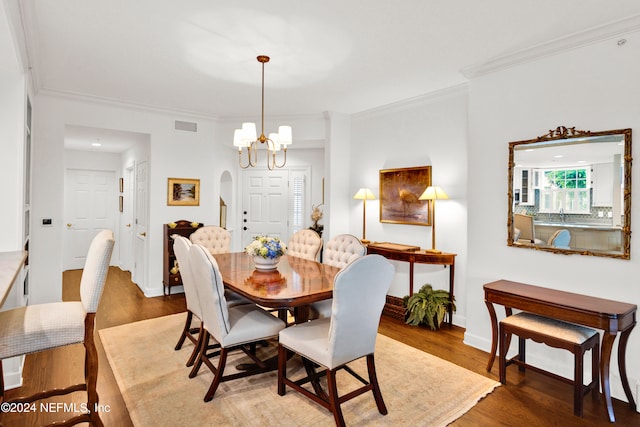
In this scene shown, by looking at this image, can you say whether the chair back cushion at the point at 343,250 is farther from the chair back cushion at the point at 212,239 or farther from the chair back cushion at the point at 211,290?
the chair back cushion at the point at 212,239

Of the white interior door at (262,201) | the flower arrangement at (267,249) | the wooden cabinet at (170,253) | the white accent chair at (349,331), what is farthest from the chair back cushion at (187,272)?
the white interior door at (262,201)

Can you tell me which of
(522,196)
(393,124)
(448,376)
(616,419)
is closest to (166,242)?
(393,124)

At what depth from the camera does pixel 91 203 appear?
24.2 ft

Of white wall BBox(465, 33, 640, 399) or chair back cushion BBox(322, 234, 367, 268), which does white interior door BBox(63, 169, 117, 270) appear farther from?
white wall BBox(465, 33, 640, 399)

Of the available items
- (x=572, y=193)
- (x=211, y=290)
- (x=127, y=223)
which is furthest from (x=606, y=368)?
(x=127, y=223)

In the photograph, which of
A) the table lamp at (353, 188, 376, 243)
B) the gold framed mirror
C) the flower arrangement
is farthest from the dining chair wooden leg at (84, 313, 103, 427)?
the table lamp at (353, 188, 376, 243)

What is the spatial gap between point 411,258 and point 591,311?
1884 millimetres

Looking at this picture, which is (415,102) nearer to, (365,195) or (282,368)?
(365,195)

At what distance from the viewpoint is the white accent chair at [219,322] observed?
94.0 inches

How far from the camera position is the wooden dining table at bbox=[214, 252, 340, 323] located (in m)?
2.31

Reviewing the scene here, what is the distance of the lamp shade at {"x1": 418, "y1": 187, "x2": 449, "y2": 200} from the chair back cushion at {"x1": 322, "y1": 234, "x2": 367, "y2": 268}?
111 cm

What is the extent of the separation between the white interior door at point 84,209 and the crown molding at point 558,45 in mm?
7203

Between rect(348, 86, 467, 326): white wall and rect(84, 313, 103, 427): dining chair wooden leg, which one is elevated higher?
rect(348, 86, 467, 326): white wall

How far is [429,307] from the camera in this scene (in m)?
3.88
